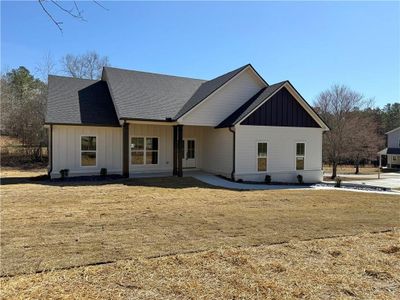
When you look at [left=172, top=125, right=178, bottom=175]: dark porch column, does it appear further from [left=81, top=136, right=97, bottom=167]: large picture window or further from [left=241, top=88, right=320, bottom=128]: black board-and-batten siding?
[left=81, top=136, right=97, bottom=167]: large picture window

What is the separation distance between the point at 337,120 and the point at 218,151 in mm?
21723

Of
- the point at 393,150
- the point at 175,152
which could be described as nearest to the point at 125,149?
the point at 175,152

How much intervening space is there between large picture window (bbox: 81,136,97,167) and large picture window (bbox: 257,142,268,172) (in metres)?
8.89

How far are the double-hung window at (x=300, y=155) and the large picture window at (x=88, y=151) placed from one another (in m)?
11.5

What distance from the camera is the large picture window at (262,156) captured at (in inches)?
687

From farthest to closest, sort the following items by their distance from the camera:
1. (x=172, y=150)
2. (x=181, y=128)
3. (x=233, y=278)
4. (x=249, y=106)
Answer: (x=172, y=150) < (x=249, y=106) < (x=181, y=128) < (x=233, y=278)

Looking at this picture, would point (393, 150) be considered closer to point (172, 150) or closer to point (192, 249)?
point (172, 150)

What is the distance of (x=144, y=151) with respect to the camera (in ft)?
59.9

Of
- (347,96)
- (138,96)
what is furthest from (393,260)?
(347,96)

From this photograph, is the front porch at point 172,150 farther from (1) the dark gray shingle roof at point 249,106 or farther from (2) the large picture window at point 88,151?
(2) the large picture window at point 88,151

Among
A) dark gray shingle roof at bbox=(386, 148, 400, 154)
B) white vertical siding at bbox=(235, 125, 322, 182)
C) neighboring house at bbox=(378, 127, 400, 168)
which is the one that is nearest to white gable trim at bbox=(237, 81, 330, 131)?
white vertical siding at bbox=(235, 125, 322, 182)

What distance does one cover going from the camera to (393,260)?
5094 mm

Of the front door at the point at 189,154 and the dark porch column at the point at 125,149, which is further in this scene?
the front door at the point at 189,154

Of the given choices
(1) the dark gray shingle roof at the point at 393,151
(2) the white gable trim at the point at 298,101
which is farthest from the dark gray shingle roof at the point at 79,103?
(1) the dark gray shingle roof at the point at 393,151
